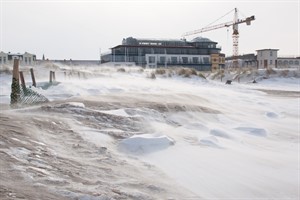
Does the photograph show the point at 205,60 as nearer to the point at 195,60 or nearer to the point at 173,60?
the point at 195,60

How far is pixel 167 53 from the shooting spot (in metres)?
84.5

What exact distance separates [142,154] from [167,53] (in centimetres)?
7888

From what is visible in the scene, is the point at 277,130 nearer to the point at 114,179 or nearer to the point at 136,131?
the point at 136,131

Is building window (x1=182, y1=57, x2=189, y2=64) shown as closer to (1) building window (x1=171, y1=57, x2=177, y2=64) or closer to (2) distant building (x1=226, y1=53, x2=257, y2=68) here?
(1) building window (x1=171, y1=57, x2=177, y2=64)

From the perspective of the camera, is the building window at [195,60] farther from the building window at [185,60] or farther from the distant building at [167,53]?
the building window at [185,60]

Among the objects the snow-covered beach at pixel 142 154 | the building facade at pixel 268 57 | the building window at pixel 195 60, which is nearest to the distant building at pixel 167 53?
the building window at pixel 195 60

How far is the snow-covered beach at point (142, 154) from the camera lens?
15.8 ft

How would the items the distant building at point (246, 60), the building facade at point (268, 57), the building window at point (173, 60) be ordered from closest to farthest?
the building facade at point (268, 57)
the building window at point (173, 60)
the distant building at point (246, 60)

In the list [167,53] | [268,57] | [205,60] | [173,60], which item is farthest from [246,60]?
[173,60]

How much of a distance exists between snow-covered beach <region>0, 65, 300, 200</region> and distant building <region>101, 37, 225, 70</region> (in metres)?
68.0

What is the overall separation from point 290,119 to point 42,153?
26.8ft

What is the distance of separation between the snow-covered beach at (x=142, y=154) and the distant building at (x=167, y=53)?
68.0 metres

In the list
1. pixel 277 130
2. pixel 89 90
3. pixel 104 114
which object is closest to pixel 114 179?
pixel 104 114

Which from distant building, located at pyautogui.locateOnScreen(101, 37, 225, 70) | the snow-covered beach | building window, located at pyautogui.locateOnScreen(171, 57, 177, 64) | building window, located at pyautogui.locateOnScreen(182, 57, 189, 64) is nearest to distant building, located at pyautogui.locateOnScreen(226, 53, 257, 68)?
distant building, located at pyautogui.locateOnScreen(101, 37, 225, 70)
